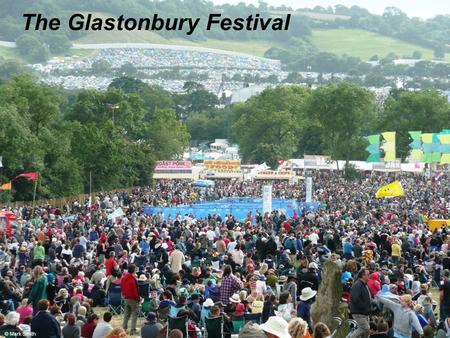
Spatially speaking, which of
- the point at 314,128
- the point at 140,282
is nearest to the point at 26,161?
the point at 140,282

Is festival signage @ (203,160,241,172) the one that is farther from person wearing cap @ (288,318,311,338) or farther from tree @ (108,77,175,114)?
tree @ (108,77,175,114)

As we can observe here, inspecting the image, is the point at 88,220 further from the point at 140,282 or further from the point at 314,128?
the point at 314,128

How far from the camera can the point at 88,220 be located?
38.8 metres

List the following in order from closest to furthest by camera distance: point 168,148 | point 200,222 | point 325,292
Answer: point 325,292 < point 200,222 < point 168,148

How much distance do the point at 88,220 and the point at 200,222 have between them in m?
3.22

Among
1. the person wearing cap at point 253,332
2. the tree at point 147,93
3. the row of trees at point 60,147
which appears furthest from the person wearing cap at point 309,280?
the tree at point 147,93

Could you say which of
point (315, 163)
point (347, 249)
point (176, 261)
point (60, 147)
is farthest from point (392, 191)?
point (315, 163)

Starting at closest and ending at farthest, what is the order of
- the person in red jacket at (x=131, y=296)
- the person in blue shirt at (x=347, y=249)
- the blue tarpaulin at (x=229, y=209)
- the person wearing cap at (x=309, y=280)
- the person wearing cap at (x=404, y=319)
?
the person wearing cap at (x=404, y=319) → the person in red jacket at (x=131, y=296) → the person wearing cap at (x=309, y=280) → the person in blue shirt at (x=347, y=249) → the blue tarpaulin at (x=229, y=209)

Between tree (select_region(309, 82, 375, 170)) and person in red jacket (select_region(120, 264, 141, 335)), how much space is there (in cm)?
8165

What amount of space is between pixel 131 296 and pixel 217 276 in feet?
12.3

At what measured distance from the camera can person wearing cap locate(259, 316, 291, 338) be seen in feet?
39.2

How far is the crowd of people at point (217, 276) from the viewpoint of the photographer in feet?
57.3

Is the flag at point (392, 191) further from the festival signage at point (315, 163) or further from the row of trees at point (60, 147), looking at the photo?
the festival signage at point (315, 163)

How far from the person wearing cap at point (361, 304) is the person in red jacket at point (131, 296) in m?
4.32
